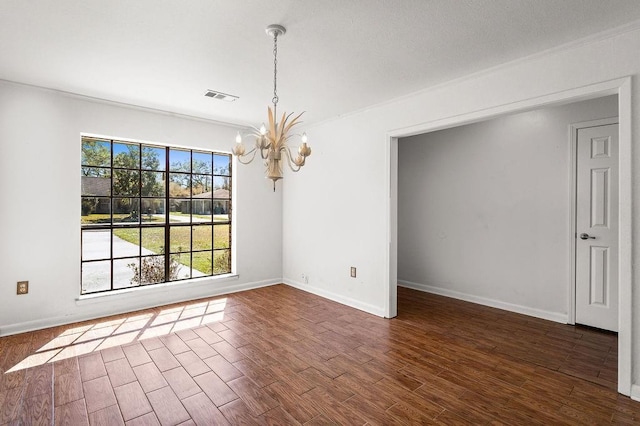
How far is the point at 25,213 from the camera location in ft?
11.1

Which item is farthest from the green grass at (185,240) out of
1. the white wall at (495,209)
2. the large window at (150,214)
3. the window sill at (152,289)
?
the white wall at (495,209)

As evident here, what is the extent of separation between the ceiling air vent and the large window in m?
1.30

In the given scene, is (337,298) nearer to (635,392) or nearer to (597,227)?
(635,392)

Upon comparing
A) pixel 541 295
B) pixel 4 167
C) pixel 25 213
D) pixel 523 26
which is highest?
pixel 523 26

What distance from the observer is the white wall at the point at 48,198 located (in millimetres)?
3316

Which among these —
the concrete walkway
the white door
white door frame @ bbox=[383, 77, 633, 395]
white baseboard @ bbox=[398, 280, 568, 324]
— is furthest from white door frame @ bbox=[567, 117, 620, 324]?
the concrete walkway

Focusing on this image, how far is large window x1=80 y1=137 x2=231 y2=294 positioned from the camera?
398cm

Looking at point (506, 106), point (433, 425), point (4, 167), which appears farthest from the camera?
point (4, 167)

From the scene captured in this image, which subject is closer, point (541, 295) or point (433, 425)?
point (433, 425)

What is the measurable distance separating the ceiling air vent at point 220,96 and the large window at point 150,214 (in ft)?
4.25

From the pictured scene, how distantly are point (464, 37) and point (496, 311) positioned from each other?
327cm

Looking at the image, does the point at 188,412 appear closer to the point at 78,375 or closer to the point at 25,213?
the point at 78,375

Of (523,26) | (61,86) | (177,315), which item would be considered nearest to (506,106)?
(523,26)

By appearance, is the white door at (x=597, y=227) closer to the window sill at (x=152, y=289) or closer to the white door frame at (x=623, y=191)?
the white door frame at (x=623, y=191)
